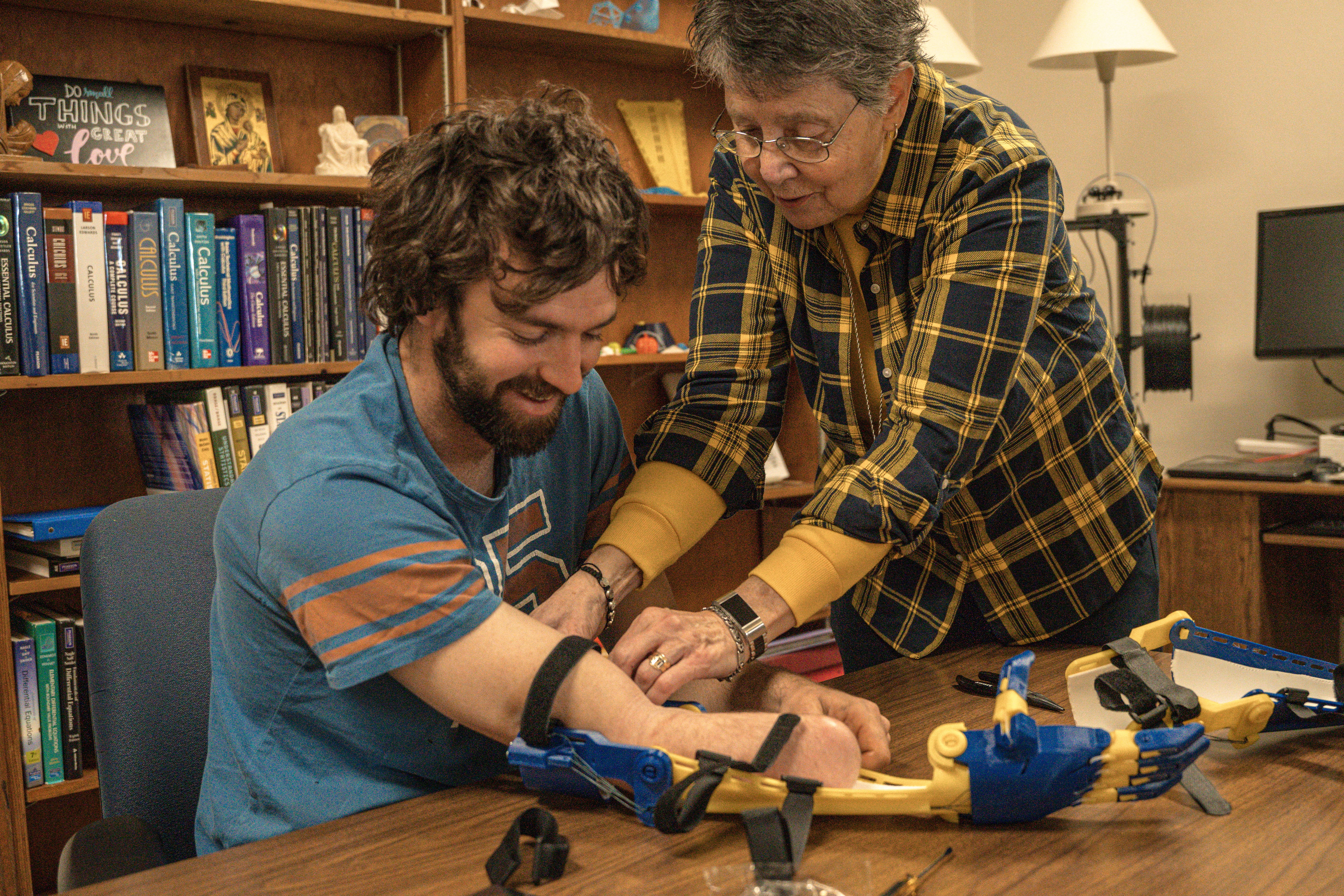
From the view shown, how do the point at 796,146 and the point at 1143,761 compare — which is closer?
the point at 1143,761

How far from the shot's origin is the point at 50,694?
7.14 feet

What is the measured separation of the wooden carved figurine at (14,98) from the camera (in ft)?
6.88

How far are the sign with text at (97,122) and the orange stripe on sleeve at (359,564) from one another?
1638 millimetres

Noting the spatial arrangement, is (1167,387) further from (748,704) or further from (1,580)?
(1,580)

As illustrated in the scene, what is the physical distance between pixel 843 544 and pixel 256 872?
60 cm

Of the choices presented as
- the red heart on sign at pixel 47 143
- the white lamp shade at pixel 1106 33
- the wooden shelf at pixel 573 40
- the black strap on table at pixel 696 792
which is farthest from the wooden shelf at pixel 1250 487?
the red heart on sign at pixel 47 143

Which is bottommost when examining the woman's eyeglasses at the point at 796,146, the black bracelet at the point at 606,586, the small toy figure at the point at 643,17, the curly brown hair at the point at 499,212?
the black bracelet at the point at 606,586

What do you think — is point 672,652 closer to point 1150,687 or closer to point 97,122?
point 1150,687

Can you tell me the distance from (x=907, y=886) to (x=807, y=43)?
78 centimetres

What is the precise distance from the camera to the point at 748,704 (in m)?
1.11

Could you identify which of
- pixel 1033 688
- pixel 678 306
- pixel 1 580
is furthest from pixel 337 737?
pixel 678 306

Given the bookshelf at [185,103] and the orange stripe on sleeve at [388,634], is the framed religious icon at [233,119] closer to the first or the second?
the bookshelf at [185,103]

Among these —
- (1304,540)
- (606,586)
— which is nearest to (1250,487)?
(1304,540)

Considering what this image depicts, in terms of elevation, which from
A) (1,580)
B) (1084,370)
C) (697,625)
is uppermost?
(1084,370)
